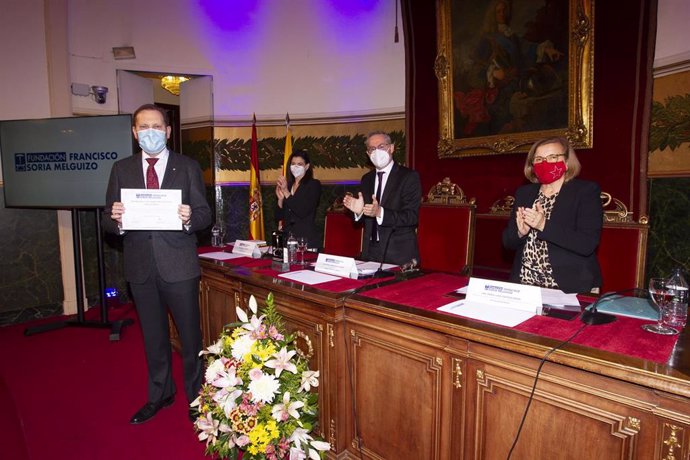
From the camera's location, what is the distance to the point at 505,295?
1.59m

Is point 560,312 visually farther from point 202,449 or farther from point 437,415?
point 202,449

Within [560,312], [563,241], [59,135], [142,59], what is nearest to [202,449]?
[560,312]

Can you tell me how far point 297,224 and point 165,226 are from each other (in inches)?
56.1

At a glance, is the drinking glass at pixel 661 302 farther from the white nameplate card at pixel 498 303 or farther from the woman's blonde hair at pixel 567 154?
the woman's blonde hair at pixel 567 154

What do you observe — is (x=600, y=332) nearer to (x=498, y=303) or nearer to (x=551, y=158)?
(x=498, y=303)

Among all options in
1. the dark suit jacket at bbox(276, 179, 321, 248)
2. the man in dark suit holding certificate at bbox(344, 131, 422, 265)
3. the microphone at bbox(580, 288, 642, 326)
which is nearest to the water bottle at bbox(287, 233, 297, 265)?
the man in dark suit holding certificate at bbox(344, 131, 422, 265)

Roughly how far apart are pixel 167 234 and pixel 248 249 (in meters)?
0.74

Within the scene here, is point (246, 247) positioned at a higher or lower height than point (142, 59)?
lower

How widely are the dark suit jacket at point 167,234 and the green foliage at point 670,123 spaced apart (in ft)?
9.29

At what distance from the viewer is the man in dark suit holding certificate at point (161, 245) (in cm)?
221

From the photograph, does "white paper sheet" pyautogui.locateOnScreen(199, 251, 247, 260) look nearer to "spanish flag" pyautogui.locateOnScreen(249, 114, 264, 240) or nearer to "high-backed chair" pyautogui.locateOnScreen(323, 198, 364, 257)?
"high-backed chair" pyautogui.locateOnScreen(323, 198, 364, 257)

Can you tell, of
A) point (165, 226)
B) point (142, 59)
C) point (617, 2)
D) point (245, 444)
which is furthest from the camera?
point (142, 59)

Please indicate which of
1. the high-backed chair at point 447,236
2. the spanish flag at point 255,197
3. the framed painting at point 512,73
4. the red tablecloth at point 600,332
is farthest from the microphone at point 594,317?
the spanish flag at point 255,197

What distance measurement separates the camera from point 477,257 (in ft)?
12.4
